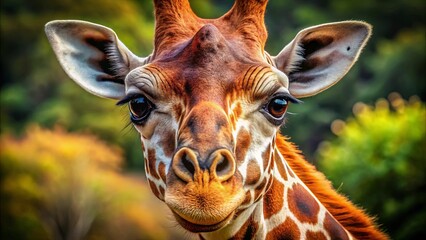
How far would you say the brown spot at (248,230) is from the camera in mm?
6387

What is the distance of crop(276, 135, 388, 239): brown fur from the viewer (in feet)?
24.2

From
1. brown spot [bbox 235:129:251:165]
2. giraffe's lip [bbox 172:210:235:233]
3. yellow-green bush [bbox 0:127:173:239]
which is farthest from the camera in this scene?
yellow-green bush [bbox 0:127:173:239]

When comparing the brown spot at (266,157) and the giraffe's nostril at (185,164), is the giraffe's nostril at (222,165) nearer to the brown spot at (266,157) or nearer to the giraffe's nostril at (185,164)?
the giraffe's nostril at (185,164)

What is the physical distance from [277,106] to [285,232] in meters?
1.14

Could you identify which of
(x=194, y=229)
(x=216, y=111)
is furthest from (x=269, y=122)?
(x=194, y=229)

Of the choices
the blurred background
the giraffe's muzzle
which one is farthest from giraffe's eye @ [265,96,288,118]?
the blurred background

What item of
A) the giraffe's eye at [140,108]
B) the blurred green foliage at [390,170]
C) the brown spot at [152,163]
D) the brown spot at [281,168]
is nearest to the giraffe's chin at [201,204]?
the brown spot at [152,163]

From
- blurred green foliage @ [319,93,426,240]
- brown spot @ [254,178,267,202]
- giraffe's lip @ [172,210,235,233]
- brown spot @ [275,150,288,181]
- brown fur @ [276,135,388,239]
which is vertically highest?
giraffe's lip @ [172,210,235,233]

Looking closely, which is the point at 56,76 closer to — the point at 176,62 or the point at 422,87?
the point at 422,87

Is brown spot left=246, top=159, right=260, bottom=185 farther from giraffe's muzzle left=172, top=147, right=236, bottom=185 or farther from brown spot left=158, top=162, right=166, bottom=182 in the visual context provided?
brown spot left=158, top=162, right=166, bottom=182

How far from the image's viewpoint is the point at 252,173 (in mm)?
6117

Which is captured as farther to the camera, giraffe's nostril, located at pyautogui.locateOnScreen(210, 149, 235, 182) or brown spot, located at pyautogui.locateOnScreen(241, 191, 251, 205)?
brown spot, located at pyautogui.locateOnScreen(241, 191, 251, 205)

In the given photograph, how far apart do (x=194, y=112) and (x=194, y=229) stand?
824 millimetres

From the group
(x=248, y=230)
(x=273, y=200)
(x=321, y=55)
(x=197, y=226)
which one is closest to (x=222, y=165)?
(x=197, y=226)
